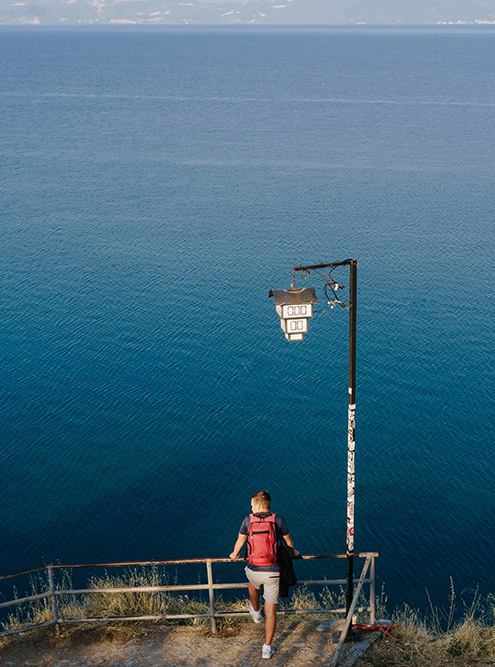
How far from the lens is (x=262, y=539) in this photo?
827 cm

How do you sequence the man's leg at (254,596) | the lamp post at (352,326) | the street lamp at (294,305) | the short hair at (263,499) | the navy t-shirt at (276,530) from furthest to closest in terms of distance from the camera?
1. the street lamp at (294,305)
2. the lamp post at (352,326)
3. the man's leg at (254,596)
4. the navy t-shirt at (276,530)
5. the short hair at (263,499)

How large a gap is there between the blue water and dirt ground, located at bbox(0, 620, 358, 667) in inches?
392

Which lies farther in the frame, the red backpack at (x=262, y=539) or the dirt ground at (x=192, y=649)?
the dirt ground at (x=192, y=649)

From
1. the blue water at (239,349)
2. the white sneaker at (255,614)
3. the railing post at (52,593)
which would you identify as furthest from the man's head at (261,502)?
the blue water at (239,349)

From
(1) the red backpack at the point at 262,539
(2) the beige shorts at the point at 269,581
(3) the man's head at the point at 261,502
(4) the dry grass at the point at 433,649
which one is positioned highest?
(3) the man's head at the point at 261,502

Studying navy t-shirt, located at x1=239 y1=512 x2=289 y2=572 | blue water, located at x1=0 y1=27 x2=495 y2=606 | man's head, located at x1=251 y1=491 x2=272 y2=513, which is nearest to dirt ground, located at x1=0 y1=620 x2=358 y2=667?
navy t-shirt, located at x1=239 y1=512 x2=289 y2=572

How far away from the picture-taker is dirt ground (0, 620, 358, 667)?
8680 millimetres

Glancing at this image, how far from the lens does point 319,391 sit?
2767cm

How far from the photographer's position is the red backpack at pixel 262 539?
8242mm

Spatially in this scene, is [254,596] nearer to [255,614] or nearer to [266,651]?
[255,614]

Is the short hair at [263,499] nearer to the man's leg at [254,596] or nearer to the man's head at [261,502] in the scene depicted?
the man's head at [261,502]

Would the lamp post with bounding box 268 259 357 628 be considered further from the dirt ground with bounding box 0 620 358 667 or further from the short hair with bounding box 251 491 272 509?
the short hair with bounding box 251 491 272 509

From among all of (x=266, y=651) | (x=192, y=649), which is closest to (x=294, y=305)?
(x=266, y=651)

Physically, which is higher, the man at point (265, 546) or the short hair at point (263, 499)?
the short hair at point (263, 499)
